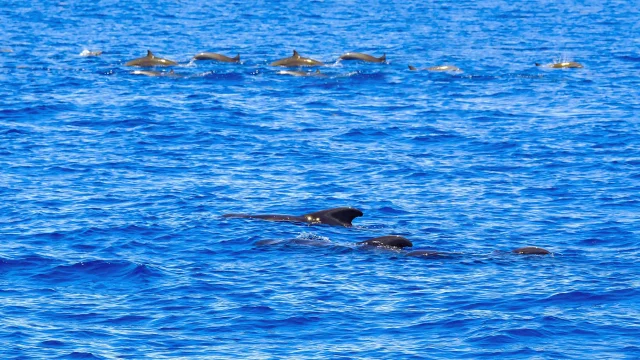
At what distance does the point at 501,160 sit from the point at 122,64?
22295mm

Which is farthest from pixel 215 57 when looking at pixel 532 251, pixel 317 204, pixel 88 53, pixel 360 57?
pixel 532 251

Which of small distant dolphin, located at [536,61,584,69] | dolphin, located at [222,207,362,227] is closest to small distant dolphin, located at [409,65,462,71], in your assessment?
small distant dolphin, located at [536,61,584,69]

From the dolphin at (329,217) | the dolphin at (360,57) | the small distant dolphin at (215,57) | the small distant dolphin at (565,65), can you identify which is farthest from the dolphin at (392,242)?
the dolphin at (360,57)

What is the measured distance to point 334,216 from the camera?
25594mm

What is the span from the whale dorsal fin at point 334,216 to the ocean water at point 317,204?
1.04ft

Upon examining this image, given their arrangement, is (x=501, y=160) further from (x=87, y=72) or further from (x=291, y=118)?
(x=87, y=72)

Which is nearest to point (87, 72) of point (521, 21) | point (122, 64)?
point (122, 64)

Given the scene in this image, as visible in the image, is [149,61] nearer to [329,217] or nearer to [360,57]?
[360,57]

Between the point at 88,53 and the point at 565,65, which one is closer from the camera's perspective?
the point at 565,65

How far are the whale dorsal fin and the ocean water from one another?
1.04 ft

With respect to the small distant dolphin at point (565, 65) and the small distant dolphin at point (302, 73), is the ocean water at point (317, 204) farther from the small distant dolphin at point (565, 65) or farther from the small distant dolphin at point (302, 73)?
the small distant dolphin at point (565, 65)

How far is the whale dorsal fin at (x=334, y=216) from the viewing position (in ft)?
83.6

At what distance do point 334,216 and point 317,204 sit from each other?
1.97 m

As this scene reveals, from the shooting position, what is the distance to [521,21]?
243 ft
